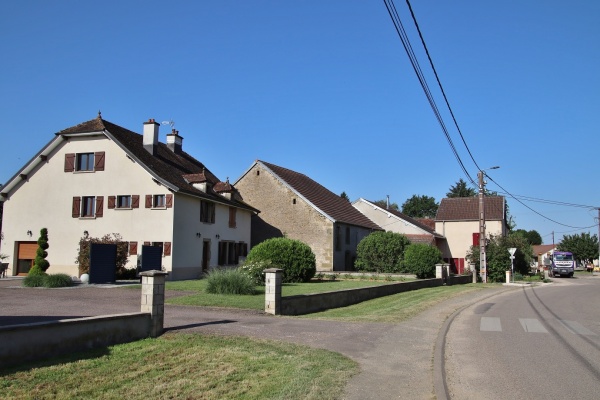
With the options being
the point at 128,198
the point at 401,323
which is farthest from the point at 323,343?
the point at 128,198

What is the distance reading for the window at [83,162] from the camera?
30781mm

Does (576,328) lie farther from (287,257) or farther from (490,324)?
(287,257)

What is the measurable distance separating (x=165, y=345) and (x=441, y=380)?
5001 mm

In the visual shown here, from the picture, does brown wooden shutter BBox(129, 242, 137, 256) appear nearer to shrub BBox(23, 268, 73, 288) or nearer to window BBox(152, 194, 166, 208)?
window BBox(152, 194, 166, 208)

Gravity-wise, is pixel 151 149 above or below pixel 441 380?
above

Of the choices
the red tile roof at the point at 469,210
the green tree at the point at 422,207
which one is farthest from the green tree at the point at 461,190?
the red tile roof at the point at 469,210

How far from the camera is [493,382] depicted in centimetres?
749

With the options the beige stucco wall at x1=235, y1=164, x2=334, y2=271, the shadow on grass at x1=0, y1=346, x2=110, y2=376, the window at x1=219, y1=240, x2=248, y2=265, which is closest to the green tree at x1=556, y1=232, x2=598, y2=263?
the beige stucco wall at x1=235, y1=164, x2=334, y2=271

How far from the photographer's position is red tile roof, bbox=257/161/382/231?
4100 cm

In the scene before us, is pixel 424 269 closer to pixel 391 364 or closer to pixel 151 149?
pixel 151 149

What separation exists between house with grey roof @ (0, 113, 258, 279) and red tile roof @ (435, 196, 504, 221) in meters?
33.2

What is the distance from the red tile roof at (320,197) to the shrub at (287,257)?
40.4 ft

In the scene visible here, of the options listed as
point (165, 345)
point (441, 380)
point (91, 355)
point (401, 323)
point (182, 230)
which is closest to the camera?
point (441, 380)

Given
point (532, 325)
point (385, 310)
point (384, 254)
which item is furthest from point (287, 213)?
point (532, 325)
